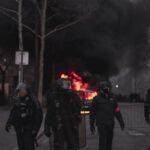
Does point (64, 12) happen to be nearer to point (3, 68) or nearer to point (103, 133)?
point (3, 68)

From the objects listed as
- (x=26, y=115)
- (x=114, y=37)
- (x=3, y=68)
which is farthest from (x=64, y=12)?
(x=26, y=115)

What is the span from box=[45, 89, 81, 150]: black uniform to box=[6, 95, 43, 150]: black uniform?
275 mm

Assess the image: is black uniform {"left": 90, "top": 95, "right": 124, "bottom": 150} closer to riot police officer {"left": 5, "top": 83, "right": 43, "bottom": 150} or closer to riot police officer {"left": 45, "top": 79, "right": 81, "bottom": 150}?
riot police officer {"left": 45, "top": 79, "right": 81, "bottom": 150}

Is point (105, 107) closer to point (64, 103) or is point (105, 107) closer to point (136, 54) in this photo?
point (64, 103)

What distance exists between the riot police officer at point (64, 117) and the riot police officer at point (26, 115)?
0.88 feet

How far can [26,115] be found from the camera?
1047cm

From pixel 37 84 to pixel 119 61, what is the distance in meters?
8.48

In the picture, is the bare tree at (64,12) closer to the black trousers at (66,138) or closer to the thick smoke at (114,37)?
the thick smoke at (114,37)

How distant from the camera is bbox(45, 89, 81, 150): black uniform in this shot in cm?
1062

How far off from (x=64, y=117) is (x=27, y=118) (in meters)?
0.60

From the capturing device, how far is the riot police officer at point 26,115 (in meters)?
10.4

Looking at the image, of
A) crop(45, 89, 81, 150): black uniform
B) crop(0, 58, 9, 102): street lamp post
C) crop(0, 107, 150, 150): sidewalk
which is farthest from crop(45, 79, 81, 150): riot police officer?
crop(0, 58, 9, 102): street lamp post

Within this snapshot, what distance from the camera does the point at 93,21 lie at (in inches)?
1379

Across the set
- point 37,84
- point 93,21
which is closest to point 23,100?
point 37,84
